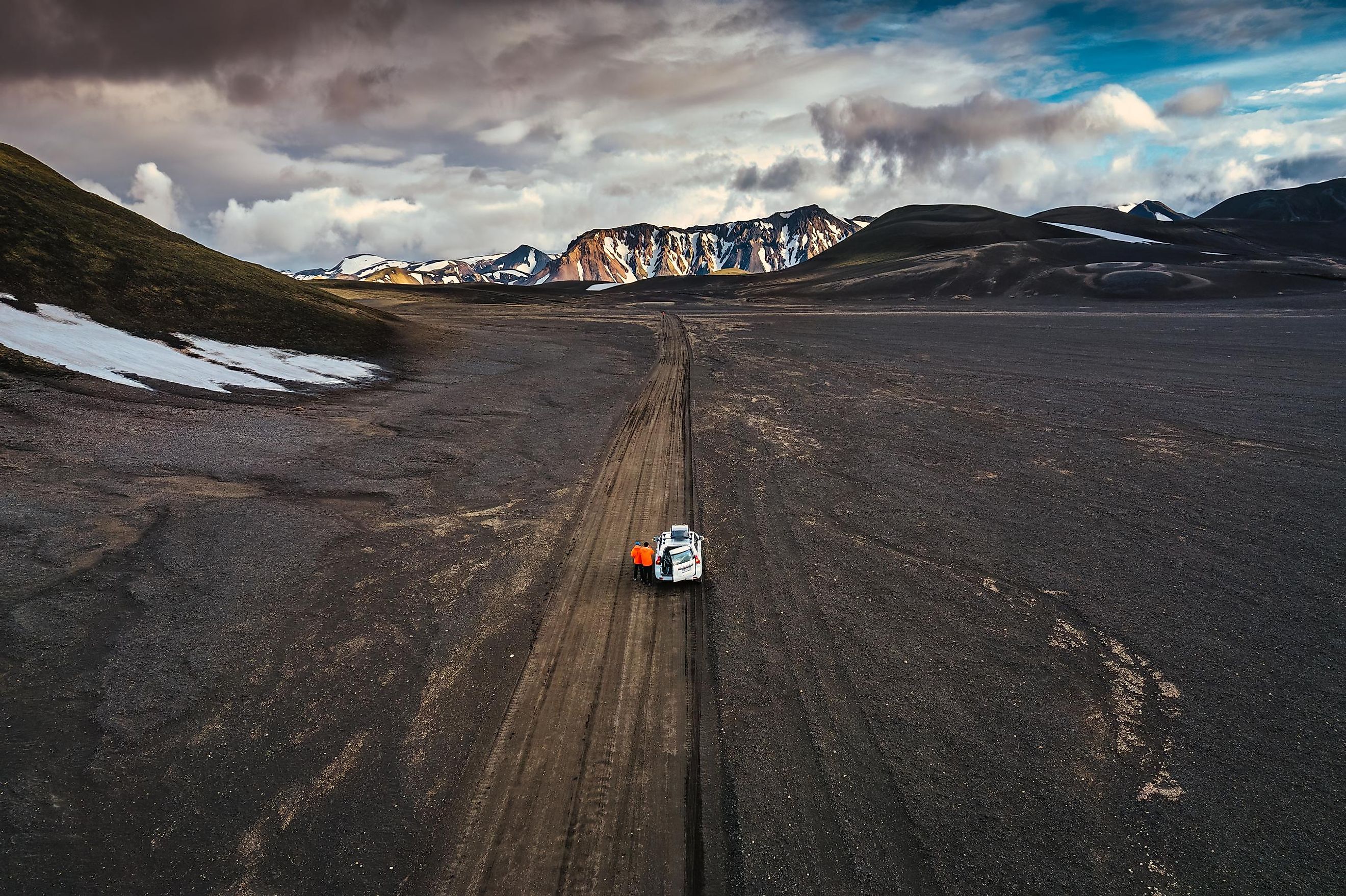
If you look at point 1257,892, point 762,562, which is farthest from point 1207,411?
point 1257,892

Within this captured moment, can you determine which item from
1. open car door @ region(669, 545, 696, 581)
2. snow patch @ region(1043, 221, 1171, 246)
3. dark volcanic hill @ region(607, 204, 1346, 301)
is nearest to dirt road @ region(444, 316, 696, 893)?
→ open car door @ region(669, 545, 696, 581)

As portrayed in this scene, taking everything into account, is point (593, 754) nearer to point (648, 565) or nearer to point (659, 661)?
point (659, 661)

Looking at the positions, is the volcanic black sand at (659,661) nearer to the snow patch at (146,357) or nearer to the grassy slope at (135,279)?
the snow patch at (146,357)

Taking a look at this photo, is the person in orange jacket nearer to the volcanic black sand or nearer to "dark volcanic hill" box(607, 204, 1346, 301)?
the volcanic black sand

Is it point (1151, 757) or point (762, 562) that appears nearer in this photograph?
point (1151, 757)

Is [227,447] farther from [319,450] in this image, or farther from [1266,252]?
[1266,252]

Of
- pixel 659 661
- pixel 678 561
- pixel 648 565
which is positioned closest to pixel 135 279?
pixel 648 565
